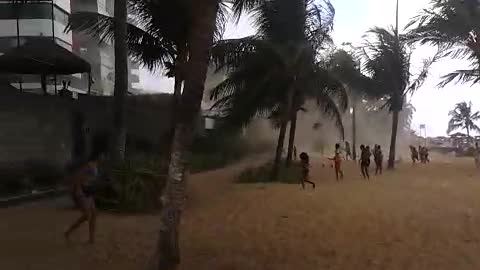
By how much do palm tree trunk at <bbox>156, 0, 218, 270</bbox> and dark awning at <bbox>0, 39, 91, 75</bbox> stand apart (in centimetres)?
992

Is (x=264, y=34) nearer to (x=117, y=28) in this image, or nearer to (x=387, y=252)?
(x=117, y=28)

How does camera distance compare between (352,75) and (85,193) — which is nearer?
(85,193)

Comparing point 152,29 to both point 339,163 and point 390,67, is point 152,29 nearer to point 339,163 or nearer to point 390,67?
point 339,163

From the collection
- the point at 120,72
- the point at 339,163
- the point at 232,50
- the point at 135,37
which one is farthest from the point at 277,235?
the point at 339,163

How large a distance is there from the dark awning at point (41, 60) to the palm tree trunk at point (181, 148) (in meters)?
9.92

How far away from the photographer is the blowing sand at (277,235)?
7.80m

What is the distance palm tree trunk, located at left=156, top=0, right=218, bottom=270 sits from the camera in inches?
266

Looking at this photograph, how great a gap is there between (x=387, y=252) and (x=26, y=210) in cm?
664

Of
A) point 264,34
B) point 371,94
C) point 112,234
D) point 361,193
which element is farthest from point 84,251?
point 371,94

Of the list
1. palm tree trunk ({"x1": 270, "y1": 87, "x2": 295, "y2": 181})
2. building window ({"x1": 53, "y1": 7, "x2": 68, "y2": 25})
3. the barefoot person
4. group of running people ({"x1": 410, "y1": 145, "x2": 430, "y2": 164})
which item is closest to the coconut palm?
palm tree trunk ({"x1": 270, "y1": 87, "x2": 295, "y2": 181})

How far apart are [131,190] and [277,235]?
12.1 ft

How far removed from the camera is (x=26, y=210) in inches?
452

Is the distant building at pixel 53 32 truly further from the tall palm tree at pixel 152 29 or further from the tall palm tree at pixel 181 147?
the tall palm tree at pixel 181 147

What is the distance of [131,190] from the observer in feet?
39.5
